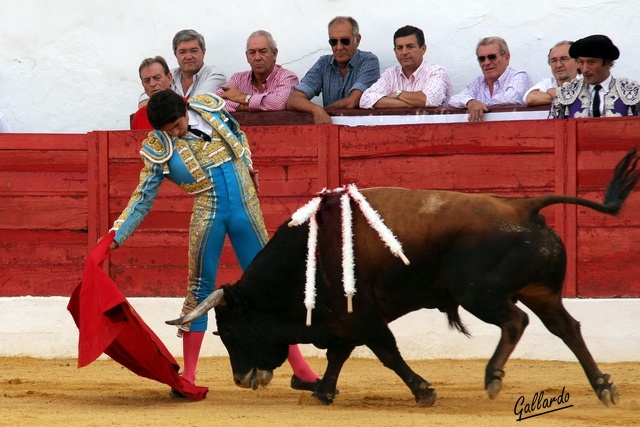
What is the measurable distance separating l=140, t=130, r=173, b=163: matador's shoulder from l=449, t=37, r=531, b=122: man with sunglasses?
232 cm

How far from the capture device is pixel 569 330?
541 centimetres

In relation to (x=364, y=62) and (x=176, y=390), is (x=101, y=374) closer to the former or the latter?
(x=176, y=390)

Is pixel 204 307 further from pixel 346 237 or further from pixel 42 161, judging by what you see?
pixel 42 161

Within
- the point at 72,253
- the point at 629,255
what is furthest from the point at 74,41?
the point at 629,255

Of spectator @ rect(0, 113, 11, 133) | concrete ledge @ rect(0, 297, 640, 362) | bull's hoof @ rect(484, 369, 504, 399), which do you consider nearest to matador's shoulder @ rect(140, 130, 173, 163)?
bull's hoof @ rect(484, 369, 504, 399)

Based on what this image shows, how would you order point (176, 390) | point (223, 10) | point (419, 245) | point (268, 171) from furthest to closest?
point (223, 10) → point (268, 171) → point (176, 390) → point (419, 245)

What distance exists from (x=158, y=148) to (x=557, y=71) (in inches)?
109

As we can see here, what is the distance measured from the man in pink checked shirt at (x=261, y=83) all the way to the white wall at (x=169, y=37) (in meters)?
0.44

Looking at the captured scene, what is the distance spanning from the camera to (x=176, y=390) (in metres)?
6.01

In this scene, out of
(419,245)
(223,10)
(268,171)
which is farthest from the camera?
(223,10)

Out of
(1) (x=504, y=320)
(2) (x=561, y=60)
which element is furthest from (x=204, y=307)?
(2) (x=561, y=60)

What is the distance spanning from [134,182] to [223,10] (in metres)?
1.52

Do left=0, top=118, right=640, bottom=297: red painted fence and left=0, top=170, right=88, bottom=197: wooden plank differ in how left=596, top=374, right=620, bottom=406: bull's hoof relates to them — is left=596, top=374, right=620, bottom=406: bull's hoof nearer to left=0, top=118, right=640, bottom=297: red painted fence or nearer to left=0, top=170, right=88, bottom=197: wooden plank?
left=0, top=118, right=640, bottom=297: red painted fence

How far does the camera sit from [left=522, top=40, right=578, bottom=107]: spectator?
24.6 ft
